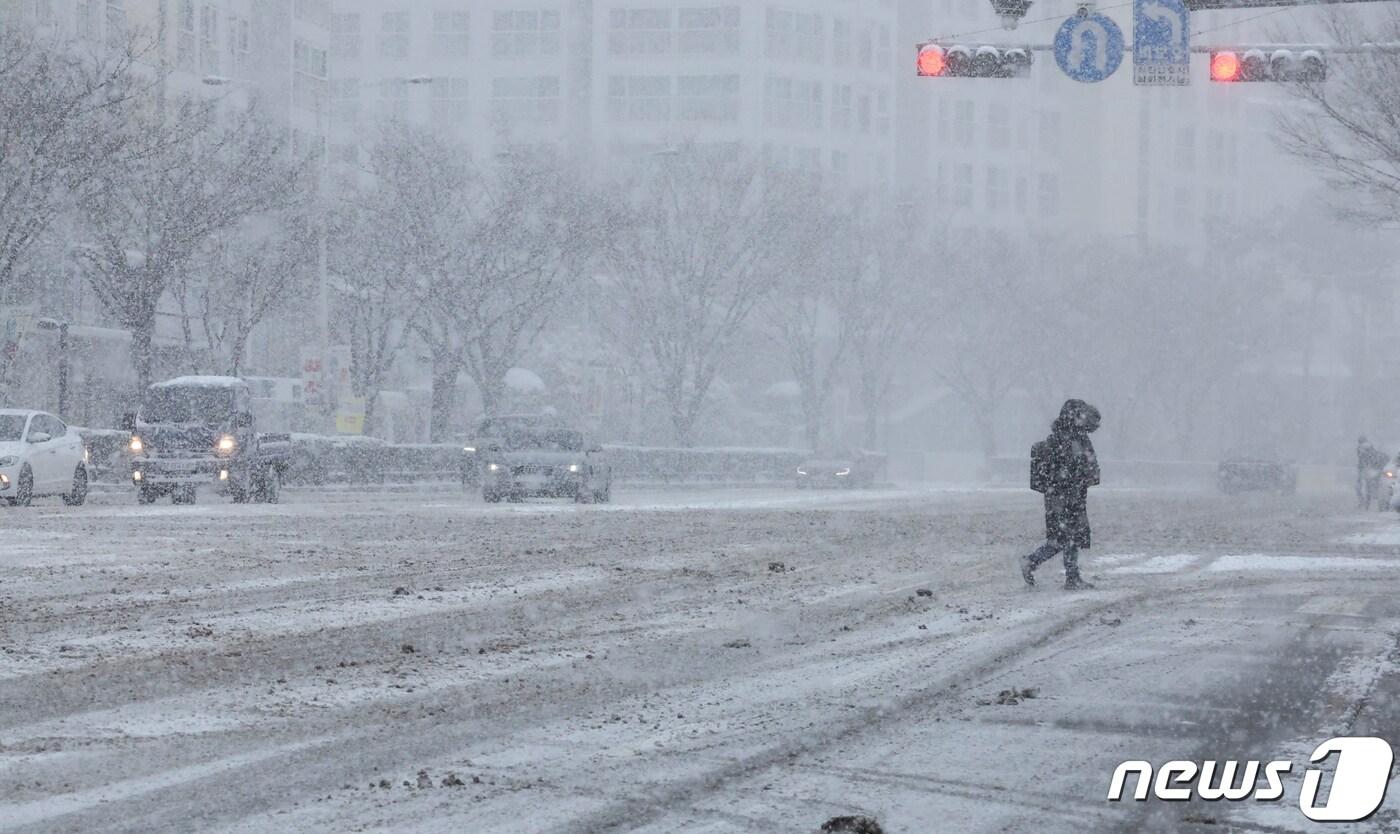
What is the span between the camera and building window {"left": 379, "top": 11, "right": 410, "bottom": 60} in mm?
104438

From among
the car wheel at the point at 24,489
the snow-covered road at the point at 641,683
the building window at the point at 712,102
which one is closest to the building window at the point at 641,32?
the building window at the point at 712,102

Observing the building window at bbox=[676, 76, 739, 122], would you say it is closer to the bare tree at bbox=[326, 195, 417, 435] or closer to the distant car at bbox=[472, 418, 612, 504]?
the bare tree at bbox=[326, 195, 417, 435]

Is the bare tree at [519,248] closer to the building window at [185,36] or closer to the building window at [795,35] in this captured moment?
the building window at [185,36]

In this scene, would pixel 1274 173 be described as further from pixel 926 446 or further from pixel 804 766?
pixel 804 766

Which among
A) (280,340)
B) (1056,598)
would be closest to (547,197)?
(280,340)

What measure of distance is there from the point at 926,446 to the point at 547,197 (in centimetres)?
4564

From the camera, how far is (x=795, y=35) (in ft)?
335

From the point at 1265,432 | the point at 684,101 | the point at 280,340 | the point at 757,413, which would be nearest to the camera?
the point at 280,340

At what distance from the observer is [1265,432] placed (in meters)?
106

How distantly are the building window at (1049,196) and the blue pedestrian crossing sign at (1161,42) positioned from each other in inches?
3971

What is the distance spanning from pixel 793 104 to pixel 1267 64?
83.0 m

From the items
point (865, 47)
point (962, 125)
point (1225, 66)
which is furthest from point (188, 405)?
point (962, 125)

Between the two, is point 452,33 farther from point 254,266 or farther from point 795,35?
point 254,266

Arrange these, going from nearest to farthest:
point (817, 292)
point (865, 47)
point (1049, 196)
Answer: point (817, 292) < point (865, 47) < point (1049, 196)
